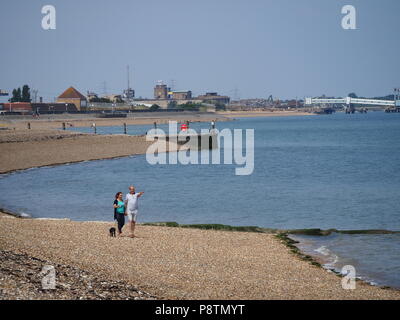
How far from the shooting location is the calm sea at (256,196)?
2314 cm

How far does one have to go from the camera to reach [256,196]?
3612cm

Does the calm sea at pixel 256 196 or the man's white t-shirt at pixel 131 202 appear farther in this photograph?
the calm sea at pixel 256 196

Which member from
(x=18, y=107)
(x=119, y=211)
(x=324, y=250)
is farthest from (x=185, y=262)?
(x=18, y=107)

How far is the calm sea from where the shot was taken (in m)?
23.1

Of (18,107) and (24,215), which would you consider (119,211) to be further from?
(18,107)

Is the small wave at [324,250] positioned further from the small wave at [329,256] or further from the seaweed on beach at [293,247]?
the seaweed on beach at [293,247]

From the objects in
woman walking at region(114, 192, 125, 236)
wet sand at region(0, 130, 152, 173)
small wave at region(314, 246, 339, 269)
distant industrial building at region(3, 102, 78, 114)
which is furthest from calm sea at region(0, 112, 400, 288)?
distant industrial building at region(3, 102, 78, 114)

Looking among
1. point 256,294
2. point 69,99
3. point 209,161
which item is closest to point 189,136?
point 209,161

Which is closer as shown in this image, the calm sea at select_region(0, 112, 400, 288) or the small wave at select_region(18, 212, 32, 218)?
the calm sea at select_region(0, 112, 400, 288)

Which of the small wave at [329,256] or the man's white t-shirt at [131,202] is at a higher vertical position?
the man's white t-shirt at [131,202]

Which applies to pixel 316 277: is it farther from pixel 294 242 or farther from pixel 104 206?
pixel 104 206
